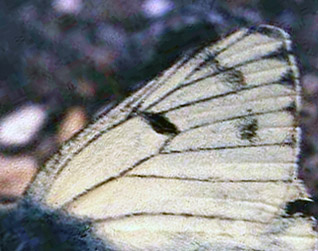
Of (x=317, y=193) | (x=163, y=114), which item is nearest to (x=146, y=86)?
(x=163, y=114)

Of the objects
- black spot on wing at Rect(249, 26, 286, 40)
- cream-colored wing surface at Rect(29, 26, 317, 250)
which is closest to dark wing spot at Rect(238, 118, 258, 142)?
cream-colored wing surface at Rect(29, 26, 317, 250)

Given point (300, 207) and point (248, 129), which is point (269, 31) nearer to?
point (248, 129)

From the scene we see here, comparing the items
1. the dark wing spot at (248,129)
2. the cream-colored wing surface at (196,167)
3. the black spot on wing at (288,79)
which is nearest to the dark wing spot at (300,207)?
the cream-colored wing surface at (196,167)

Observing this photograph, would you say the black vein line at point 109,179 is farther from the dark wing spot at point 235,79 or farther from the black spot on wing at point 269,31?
the black spot on wing at point 269,31

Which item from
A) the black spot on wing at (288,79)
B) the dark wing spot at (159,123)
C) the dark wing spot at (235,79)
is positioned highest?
the black spot on wing at (288,79)

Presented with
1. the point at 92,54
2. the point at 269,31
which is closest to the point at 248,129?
the point at 269,31
